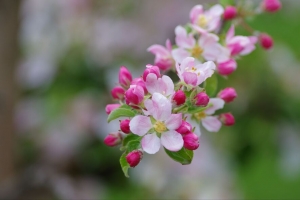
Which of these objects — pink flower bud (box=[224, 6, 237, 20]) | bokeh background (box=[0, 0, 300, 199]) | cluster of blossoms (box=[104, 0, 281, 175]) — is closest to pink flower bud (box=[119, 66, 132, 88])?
cluster of blossoms (box=[104, 0, 281, 175])

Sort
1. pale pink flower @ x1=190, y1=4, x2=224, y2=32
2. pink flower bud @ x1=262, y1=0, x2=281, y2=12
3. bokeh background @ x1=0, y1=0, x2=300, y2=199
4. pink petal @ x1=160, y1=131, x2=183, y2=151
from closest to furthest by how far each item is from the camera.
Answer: pink petal @ x1=160, y1=131, x2=183, y2=151 → pale pink flower @ x1=190, y1=4, x2=224, y2=32 → pink flower bud @ x1=262, y1=0, x2=281, y2=12 → bokeh background @ x1=0, y1=0, x2=300, y2=199

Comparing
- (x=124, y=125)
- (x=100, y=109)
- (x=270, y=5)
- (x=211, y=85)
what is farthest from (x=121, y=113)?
(x=100, y=109)

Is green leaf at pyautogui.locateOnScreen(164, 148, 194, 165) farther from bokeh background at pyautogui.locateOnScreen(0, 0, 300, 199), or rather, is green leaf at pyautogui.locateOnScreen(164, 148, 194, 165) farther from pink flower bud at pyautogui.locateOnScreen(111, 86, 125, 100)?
bokeh background at pyautogui.locateOnScreen(0, 0, 300, 199)

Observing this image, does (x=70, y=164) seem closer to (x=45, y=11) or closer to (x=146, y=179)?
(x=146, y=179)

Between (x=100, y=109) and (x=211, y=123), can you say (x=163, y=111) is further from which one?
(x=100, y=109)

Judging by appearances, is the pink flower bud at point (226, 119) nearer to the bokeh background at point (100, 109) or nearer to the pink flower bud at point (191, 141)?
the pink flower bud at point (191, 141)
